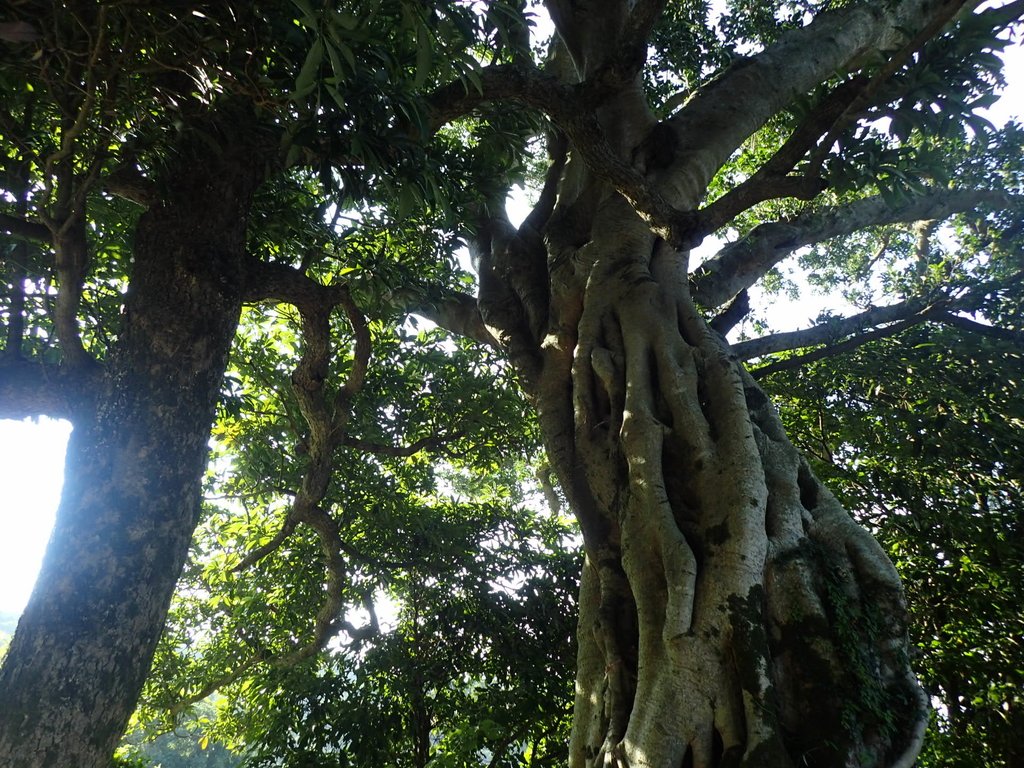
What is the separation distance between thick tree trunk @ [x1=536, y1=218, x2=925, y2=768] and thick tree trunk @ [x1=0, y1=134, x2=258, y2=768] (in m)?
1.78

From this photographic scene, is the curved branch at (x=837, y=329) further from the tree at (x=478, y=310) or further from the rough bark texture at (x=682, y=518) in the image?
the rough bark texture at (x=682, y=518)

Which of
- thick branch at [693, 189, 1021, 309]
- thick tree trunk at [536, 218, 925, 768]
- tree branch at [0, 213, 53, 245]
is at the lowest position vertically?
thick tree trunk at [536, 218, 925, 768]

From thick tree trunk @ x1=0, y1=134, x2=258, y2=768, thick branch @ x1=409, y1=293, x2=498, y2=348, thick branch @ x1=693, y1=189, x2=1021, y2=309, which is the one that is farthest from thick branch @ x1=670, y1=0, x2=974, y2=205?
thick tree trunk @ x1=0, y1=134, x2=258, y2=768

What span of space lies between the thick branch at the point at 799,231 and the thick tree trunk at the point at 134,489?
11.9 ft

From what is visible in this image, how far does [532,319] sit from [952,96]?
2.80 metres

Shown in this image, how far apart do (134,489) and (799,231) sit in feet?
17.3

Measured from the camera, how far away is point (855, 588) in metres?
2.55

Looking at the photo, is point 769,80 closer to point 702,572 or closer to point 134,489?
point 702,572

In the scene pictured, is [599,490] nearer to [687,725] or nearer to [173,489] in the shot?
[687,725]

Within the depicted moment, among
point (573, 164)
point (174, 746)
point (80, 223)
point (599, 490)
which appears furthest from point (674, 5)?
point (174, 746)

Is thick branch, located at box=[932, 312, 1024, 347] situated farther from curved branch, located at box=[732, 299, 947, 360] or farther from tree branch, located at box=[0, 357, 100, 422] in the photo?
tree branch, located at box=[0, 357, 100, 422]

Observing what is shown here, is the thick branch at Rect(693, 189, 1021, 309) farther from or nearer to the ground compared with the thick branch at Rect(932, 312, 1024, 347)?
farther from the ground

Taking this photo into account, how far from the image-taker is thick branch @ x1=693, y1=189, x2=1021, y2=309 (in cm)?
523

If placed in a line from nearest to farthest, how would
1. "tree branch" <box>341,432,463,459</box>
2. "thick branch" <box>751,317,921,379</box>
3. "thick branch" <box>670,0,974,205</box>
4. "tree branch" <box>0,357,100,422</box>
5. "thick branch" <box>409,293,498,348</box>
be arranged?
"tree branch" <box>0,357,100,422</box>
"thick branch" <box>751,317,921,379</box>
"thick branch" <box>670,0,974,205</box>
"thick branch" <box>409,293,498,348</box>
"tree branch" <box>341,432,463,459</box>
